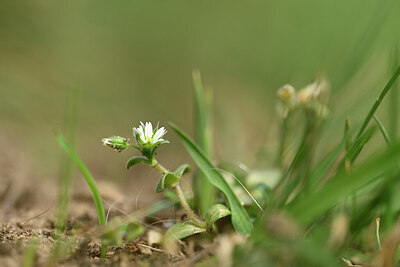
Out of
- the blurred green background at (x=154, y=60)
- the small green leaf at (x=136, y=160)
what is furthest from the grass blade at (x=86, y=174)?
the blurred green background at (x=154, y=60)

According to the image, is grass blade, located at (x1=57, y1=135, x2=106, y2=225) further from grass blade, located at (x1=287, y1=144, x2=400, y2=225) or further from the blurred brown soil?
grass blade, located at (x1=287, y1=144, x2=400, y2=225)

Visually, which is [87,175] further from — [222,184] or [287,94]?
[287,94]

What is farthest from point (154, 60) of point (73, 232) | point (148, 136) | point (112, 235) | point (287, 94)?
point (112, 235)

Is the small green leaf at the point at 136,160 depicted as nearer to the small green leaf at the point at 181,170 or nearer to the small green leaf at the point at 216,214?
the small green leaf at the point at 181,170

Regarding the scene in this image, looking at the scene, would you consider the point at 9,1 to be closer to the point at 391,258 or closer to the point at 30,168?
the point at 30,168

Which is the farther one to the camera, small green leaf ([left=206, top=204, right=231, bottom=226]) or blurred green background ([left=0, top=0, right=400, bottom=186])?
blurred green background ([left=0, top=0, right=400, bottom=186])

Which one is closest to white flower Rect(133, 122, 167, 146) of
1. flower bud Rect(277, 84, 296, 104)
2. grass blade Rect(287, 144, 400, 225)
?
grass blade Rect(287, 144, 400, 225)
